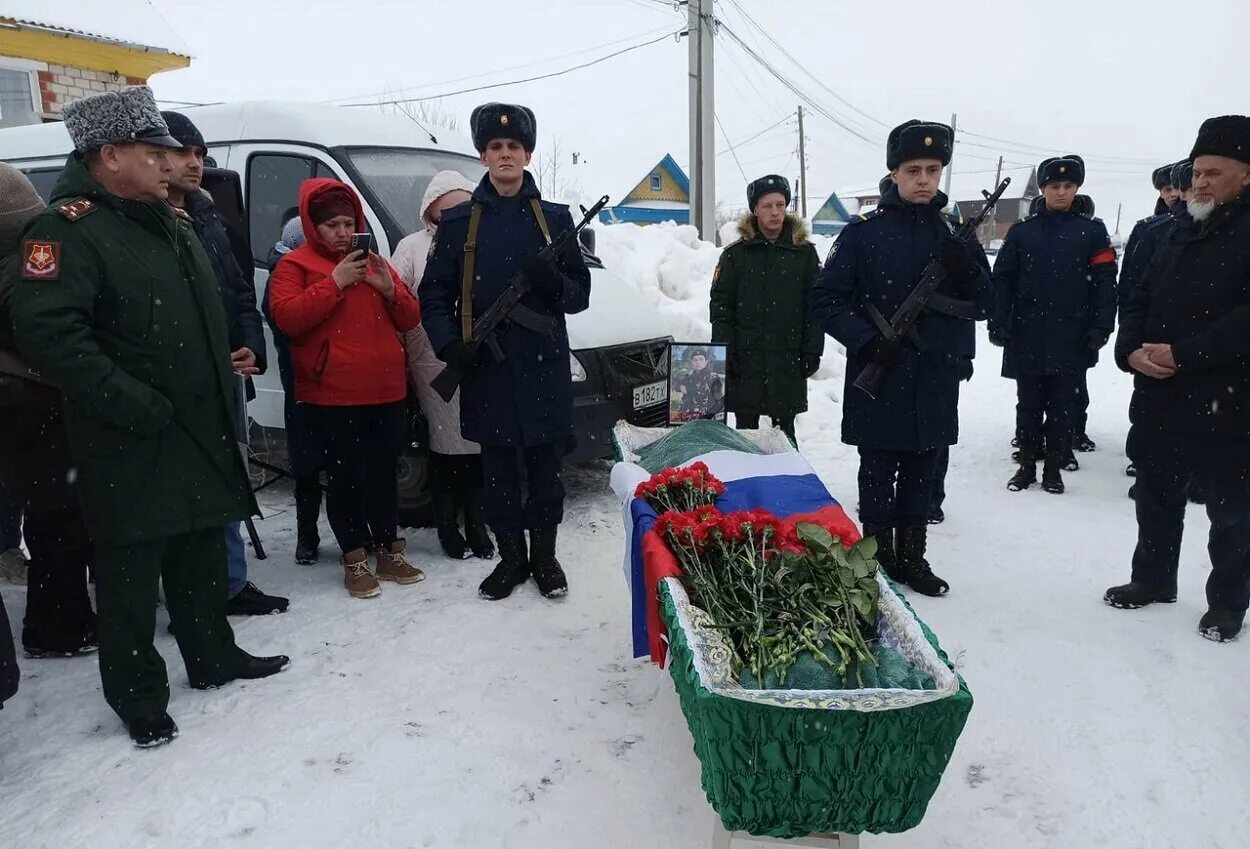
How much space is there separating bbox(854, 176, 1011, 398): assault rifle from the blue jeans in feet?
9.33

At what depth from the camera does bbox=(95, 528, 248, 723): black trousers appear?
2.77 m

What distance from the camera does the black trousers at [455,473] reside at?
446cm

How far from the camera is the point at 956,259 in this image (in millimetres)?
3676

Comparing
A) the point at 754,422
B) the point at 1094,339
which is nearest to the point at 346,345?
the point at 754,422

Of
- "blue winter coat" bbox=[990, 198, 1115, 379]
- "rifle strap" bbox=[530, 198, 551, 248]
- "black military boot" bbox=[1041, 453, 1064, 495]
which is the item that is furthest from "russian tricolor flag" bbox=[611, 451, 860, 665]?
"black military boot" bbox=[1041, 453, 1064, 495]

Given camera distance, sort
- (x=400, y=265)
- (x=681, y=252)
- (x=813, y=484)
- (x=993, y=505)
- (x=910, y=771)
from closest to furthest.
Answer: (x=910, y=771), (x=813, y=484), (x=400, y=265), (x=993, y=505), (x=681, y=252)

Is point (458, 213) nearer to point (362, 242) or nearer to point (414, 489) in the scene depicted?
point (362, 242)

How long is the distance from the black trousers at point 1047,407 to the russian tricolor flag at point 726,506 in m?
2.82

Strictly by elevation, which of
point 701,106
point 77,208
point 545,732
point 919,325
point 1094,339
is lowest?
point 545,732

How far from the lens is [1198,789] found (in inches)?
102

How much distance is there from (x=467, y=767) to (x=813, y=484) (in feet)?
4.94

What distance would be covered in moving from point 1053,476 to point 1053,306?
1088mm

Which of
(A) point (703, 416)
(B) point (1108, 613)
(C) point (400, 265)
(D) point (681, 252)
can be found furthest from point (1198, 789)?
(D) point (681, 252)

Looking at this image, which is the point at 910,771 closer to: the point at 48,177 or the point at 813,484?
the point at 813,484
